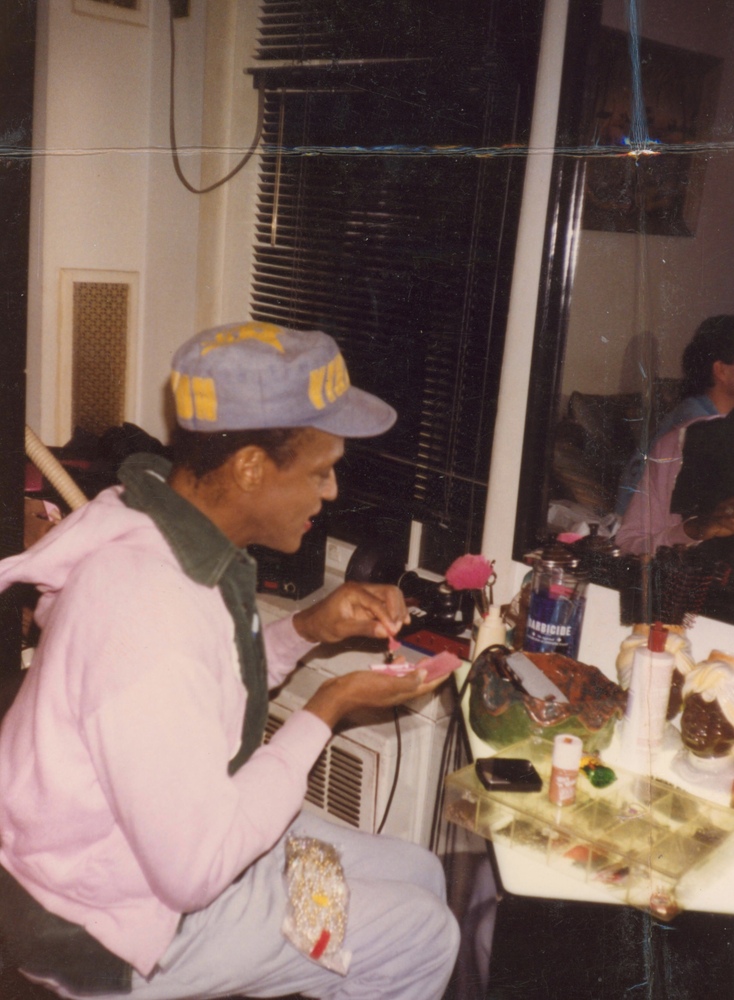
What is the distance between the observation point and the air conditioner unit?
69.9 inches

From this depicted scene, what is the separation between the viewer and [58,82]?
218cm

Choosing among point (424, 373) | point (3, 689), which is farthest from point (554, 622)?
point (3, 689)

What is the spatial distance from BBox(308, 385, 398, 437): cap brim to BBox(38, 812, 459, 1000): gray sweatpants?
0.64 m

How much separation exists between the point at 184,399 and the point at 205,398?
0.03m

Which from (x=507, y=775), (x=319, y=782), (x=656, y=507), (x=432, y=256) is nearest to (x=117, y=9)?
(x=432, y=256)

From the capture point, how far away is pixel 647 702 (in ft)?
4.84

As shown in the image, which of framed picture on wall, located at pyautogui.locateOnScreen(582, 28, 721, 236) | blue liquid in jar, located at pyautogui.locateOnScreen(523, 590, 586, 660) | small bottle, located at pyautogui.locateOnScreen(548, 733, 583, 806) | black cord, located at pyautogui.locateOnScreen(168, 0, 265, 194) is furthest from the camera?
black cord, located at pyautogui.locateOnScreen(168, 0, 265, 194)

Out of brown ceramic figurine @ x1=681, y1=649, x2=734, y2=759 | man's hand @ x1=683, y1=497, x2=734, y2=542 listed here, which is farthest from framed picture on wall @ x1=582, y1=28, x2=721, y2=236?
brown ceramic figurine @ x1=681, y1=649, x2=734, y2=759

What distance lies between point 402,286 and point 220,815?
1428mm

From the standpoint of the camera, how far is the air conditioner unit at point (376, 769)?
1.77 m

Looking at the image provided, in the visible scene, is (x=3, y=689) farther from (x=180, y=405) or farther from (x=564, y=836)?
(x=564, y=836)

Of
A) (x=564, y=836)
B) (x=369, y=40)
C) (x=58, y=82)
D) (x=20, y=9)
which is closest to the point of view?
(x=564, y=836)

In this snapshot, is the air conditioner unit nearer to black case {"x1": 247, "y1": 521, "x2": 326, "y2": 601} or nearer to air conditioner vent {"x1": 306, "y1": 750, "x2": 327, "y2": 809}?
air conditioner vent {"x1": 306, "y1": 750, "x2": 327, "y2": 809}

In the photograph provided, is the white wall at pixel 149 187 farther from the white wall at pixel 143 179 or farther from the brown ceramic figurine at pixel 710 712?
the brown ceramic figurine at pixel 710 712
